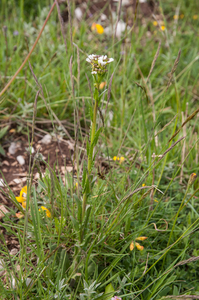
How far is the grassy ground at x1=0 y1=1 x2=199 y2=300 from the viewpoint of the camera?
106 cm

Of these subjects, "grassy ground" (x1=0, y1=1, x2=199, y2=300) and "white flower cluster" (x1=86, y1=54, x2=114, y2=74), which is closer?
"white flower cluster" (x1=86, y1=54, x2=114, y2=74)

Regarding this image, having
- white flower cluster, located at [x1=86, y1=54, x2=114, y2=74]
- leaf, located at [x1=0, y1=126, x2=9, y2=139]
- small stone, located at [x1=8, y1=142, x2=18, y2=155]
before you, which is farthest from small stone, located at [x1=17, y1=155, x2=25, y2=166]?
white flower cluster, located at [x1=86, y1=54, x2=114, y2=74]

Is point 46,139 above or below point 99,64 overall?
below

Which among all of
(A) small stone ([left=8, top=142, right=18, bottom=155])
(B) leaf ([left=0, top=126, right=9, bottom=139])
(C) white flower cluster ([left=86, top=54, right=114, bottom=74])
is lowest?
(A) small stone ([left=8, top=142, right=18, bottom=155])

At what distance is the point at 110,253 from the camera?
1.17 m

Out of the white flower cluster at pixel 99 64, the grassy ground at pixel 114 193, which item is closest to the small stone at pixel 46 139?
the grassy ground at pixel 114 193

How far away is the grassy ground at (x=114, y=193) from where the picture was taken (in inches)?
41.8

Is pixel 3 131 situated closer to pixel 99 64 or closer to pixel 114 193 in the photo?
pixel 114 193

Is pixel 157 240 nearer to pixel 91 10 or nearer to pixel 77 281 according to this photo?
pixel 77 281

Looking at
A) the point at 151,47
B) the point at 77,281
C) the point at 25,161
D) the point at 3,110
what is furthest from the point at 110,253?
the point at 151,47

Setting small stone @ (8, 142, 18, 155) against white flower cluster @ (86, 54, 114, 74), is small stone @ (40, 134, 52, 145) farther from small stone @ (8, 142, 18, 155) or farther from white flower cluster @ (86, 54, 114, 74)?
white flower cluster @ (86, 54, 114, 74)

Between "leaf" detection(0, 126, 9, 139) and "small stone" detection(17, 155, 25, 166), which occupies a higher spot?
"leaf" detection(0, 126, 9, 139)

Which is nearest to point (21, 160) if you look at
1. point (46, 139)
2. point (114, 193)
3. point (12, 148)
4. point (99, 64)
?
point (12, 148)

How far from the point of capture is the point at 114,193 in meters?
1.20
